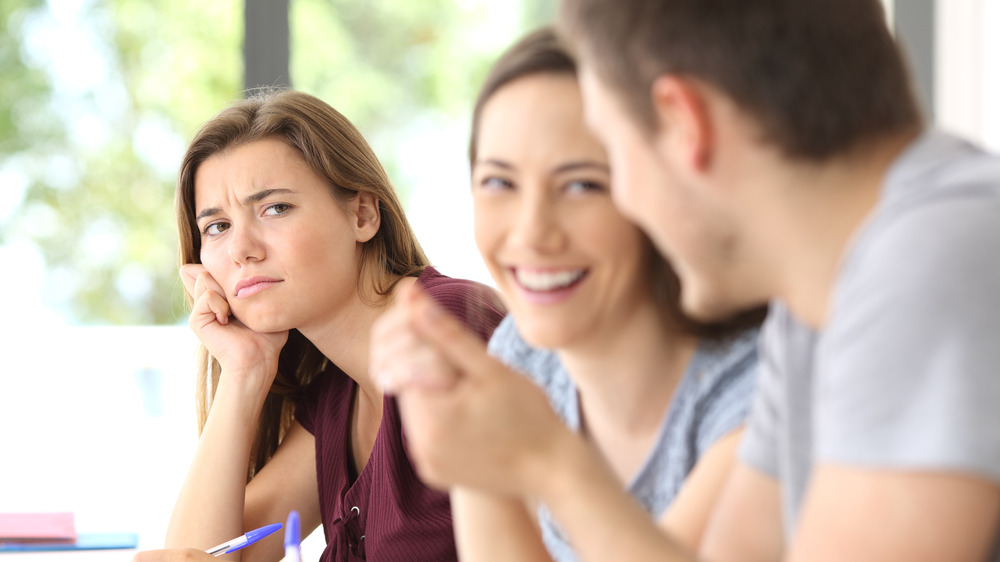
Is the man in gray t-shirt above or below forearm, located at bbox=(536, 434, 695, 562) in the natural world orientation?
above

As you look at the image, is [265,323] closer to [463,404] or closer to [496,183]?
[496,183]

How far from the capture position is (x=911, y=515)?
1.76ft

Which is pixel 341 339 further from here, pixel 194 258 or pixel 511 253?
pixel 511 253

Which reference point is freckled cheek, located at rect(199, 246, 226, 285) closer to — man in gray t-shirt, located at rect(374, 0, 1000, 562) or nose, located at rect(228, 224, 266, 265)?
nose, located at rect(228, 224, 266, 265)

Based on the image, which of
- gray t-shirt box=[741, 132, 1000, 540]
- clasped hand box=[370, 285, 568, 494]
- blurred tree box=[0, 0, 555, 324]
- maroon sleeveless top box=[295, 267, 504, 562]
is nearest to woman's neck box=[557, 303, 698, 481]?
clasped hand box=[370, 285, 568, 494]

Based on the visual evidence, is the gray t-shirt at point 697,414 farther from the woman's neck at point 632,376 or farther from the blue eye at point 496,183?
the blue eye at point 496,183

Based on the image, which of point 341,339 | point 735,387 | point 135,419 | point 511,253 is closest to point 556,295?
point 511,253

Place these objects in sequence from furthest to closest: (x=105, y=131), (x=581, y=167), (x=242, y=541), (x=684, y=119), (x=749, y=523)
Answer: (x=105, y=131), (x=242, y=541), (x=581, y=167), (x=749, y=523), (x=684, y=119)

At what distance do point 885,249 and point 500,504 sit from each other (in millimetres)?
477

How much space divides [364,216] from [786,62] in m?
1.22

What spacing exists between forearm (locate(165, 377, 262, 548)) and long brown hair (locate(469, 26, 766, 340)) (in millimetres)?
939

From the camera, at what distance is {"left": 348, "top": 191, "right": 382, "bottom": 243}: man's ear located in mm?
1731

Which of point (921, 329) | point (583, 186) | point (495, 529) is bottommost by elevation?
point (495, 529)

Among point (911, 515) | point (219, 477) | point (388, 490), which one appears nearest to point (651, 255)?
point (911, 515)
